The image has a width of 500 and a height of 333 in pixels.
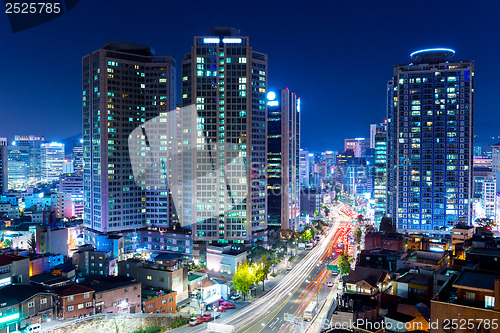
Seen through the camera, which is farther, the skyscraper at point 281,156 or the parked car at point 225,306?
the skyscraper at point 281,156

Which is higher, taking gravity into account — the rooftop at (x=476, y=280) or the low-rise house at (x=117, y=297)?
the rooftop at (x=476, y=280)

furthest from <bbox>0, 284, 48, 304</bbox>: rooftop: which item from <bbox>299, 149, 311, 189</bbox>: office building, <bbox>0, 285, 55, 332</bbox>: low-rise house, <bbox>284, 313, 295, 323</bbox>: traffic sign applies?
<bbox>299, 149, 311, 189</bbox>: office building

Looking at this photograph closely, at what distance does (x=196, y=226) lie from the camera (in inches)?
1684

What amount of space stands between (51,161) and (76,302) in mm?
121480

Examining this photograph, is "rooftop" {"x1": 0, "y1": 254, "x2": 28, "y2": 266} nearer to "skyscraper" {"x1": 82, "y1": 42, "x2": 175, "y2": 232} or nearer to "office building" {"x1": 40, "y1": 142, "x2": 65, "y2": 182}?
"skyscraper" {"x1": 82, "y1": 42, "x2": 175, "y2": 232}

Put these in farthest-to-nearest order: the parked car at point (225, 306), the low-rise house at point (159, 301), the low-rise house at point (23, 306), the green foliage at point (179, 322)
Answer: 1. the parked car at point (225, 306)
2. the low-rise house at point (159, 301)
3. the green foliage at point (179, 322)
4. the low-rise house at point (23, 306)

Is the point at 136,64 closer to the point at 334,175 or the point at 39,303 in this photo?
the point at 39,303

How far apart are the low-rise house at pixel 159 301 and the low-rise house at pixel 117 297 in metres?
0.78

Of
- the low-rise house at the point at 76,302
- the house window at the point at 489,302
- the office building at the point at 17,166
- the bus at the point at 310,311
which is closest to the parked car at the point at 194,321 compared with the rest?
the low-rise house at the point at 76,302

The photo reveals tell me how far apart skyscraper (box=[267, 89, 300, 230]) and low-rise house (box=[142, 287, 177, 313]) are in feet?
98.8

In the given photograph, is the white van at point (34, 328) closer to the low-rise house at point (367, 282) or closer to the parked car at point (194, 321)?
the parked car at point (194, 321)

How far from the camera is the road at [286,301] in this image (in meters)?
24.4

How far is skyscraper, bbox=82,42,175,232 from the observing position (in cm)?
4709

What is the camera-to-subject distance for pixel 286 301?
29.1 meters
